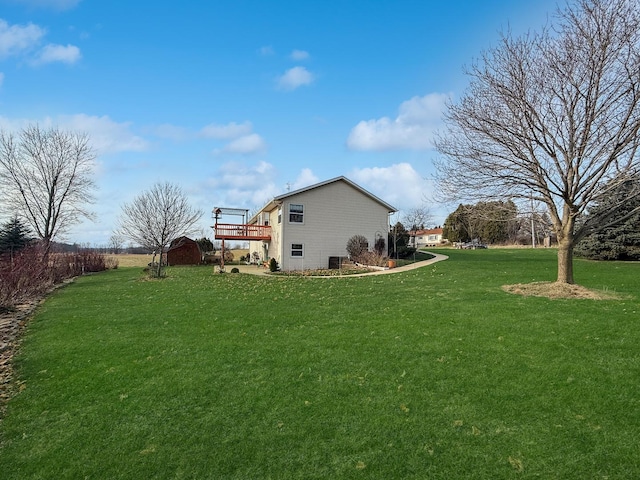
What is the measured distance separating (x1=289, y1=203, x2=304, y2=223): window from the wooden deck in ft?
13.9

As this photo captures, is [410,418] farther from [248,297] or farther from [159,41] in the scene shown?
[159,41]

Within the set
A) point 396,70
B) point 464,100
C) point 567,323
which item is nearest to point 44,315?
point 567,323

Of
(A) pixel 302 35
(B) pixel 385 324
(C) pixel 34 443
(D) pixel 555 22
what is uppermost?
(A) pixel 302 35

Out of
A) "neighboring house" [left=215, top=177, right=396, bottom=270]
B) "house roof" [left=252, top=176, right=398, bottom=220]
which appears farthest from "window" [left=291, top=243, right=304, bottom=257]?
"house roof" [left=252, top=176, right=398, bottom=220]

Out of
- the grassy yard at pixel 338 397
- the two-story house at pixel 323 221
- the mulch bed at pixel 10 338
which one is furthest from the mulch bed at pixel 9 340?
the two-story house at pixel 323 221

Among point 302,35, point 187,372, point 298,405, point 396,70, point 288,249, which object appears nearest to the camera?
point 298,405

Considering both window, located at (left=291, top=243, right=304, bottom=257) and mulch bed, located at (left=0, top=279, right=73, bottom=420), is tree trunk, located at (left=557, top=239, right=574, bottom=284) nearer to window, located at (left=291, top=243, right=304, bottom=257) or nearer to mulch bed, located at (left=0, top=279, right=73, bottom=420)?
mulch bed, located at (left=0, top=279, right=73, bottom=420)

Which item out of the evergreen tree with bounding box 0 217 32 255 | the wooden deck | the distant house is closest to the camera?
the wooden deck

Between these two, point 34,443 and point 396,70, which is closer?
point 34,443

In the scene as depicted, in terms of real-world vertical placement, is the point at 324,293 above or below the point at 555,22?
below

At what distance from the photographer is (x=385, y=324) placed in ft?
24.9

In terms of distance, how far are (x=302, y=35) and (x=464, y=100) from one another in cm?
717

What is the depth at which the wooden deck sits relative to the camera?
1029 inches

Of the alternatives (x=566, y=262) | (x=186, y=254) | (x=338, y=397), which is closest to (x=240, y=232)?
(x=186, y=254)
